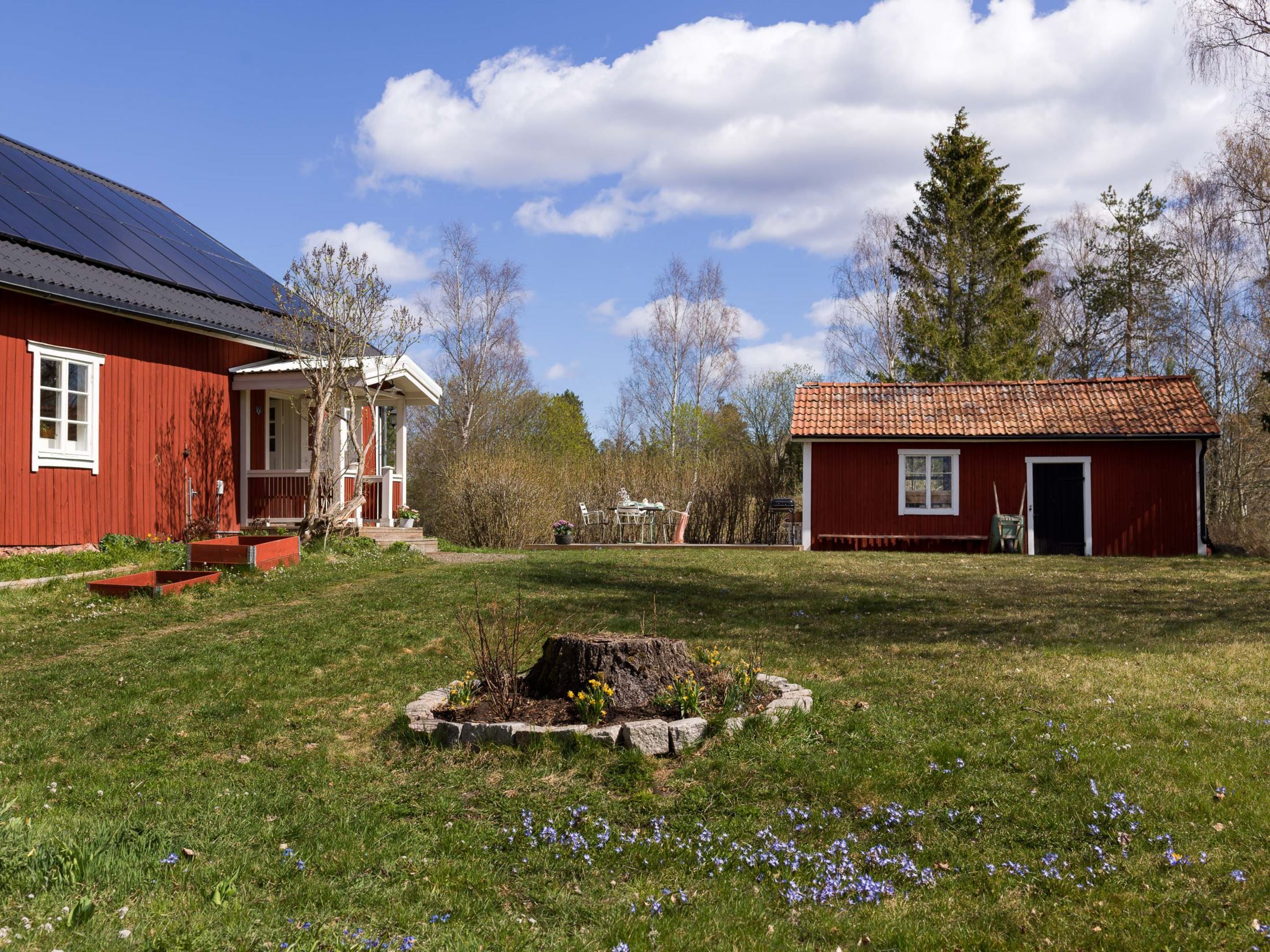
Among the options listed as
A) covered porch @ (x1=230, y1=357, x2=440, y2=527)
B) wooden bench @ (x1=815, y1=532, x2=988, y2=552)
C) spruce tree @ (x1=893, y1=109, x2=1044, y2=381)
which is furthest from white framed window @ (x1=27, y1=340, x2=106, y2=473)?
spruce tree @ (x1=893, y1=109, x2=1044, y2=381)

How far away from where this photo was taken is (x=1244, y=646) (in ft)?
27.1

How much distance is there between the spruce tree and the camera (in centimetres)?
3045

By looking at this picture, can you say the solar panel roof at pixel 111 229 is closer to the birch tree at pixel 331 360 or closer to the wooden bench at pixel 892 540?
the birch tree at pixel 331 360

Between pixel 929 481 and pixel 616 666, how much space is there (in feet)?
55.7

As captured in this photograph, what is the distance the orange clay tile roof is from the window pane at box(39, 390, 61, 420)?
14.6 metres

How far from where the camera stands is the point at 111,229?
17312 mm

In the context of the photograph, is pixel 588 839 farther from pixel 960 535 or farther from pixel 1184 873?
pixel 960 535


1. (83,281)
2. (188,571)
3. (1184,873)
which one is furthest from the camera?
(83,281)

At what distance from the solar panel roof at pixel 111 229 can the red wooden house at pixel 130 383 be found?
2.0 inches

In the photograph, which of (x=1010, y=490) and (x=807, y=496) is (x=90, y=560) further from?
(x=1010, y=490)

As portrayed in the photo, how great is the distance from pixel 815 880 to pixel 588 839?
105 cm

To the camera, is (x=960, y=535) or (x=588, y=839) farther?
(x=960, y=535)

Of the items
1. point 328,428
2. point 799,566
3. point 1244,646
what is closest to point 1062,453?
point 799,566

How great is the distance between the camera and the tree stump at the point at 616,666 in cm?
581
